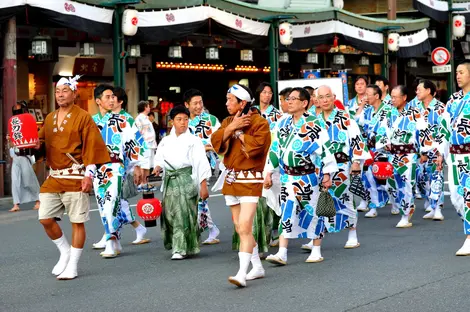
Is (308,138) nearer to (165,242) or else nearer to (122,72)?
(165,242)

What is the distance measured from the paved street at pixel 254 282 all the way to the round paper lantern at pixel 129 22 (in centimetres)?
888

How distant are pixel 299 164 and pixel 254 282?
1440 mm

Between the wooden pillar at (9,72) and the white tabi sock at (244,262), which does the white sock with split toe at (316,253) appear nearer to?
the white tabi sock at (244,262)

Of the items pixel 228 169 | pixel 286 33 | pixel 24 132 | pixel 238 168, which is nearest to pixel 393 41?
pixel 286 33

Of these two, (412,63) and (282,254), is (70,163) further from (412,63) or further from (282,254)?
(412,63)

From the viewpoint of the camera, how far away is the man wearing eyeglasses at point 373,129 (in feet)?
44.6

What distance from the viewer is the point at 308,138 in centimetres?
911

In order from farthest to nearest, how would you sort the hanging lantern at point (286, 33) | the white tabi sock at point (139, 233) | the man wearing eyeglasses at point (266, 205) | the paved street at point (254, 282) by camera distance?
the hanging lantern at point (286, 33)
the white tabi sock at point (139, 233)
the man wearing eyeglasses at point (266, 205)
the paved street at point (254, 282)

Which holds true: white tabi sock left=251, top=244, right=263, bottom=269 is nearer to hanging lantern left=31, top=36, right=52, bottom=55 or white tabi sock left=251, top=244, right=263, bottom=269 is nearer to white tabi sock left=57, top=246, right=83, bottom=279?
white tabi sock left=57, top=246, right=83, bottom=279

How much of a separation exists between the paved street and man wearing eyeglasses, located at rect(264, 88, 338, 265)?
440 millimetres

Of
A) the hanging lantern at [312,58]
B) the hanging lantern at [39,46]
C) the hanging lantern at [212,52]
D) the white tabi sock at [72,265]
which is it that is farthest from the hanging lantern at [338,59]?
the white tabi sock at [72,265]

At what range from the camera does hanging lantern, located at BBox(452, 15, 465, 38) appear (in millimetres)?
32656

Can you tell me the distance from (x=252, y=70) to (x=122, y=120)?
1726 centimetres

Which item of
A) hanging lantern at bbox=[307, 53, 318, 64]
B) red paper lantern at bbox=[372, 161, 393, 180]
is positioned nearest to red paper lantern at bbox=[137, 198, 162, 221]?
red paper lantern at bbox=[372, 161, 393, 180]
